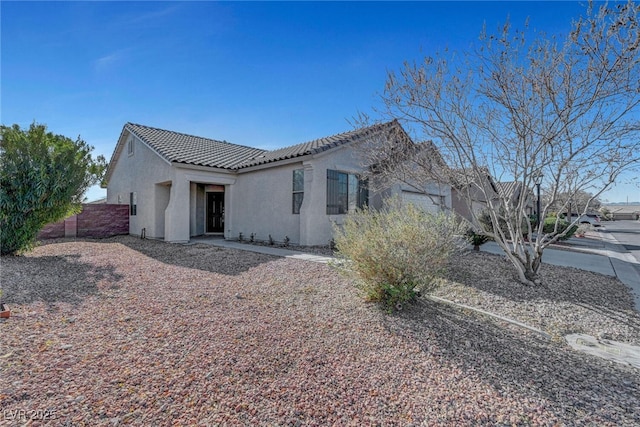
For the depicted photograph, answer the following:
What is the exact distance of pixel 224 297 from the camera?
561 cm

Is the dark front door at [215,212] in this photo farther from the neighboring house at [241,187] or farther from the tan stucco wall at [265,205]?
the tan stucco wall at [265,205]

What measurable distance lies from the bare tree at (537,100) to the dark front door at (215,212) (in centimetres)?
1191

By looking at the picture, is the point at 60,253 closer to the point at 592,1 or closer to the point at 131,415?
the point at 131,415

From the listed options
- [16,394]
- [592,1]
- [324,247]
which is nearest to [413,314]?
[16,394]

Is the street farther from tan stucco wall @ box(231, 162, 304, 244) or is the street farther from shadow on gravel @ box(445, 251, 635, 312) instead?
tan stucco wall @ box(231, 162, 304, 244)

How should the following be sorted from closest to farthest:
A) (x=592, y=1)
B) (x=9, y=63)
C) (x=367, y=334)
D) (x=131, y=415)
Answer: (x=131, y=415) < (x=367, y=334) < (x=592, y=1) < (x=9, y=63)

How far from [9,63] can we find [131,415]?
8.52 meters

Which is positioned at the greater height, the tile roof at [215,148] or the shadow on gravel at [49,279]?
the tile roof at [215,148]

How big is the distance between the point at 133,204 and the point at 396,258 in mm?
16801

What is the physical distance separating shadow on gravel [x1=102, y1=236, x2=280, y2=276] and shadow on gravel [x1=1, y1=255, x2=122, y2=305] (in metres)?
1.93

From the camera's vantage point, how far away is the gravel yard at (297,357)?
103 inches

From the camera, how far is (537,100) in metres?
6.00

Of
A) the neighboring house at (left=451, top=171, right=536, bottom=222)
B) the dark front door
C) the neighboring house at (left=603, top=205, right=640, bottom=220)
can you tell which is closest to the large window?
the neighboring house at (left=451, top=171, right=536, bottom=222)

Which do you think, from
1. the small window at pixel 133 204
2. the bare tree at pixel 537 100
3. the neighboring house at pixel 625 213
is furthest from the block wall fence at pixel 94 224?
the neighboring house at pixel 625 213
